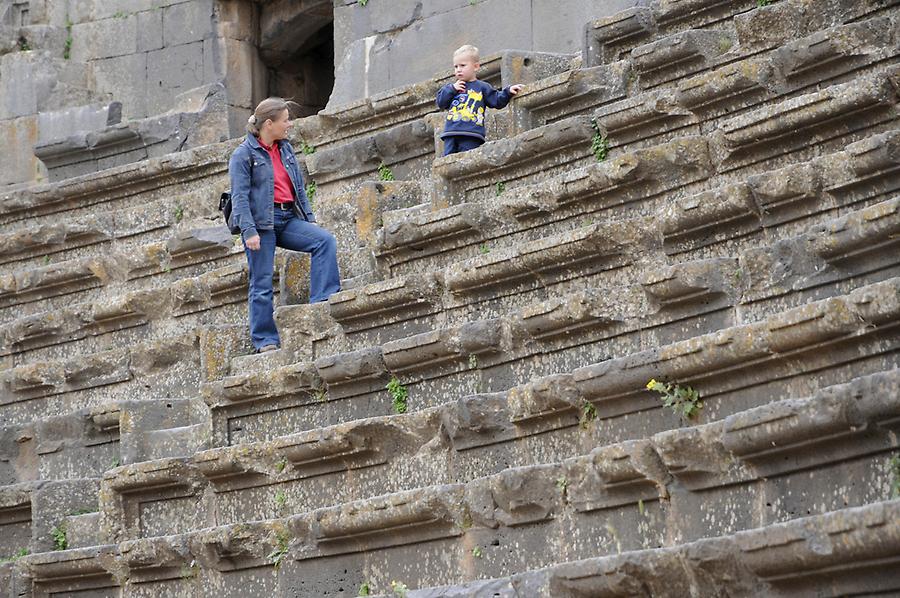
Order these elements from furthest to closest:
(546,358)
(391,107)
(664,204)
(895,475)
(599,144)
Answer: (391,107)
(599,144)
(664,204)
(546,358)
(895,475)

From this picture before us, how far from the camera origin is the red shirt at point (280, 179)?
1009 cm

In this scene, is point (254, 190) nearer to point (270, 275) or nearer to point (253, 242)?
point (253, 242)

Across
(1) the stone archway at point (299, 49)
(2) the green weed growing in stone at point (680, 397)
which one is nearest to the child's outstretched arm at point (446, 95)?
(2) the green weed growing in stone at point (680, 397)

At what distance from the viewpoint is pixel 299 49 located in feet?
52.3

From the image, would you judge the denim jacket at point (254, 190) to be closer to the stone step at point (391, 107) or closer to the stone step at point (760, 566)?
the stone step at point (391, 107)

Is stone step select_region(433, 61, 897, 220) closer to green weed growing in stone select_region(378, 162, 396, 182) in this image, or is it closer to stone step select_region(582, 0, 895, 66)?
stone step select_region(582, 0, 895, 66)

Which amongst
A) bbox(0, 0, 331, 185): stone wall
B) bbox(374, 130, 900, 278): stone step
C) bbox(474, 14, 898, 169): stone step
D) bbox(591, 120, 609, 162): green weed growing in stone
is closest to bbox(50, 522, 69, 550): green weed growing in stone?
bbox(374, 130, 900, 278): stone step

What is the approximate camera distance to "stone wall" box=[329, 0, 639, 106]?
12.4 metres

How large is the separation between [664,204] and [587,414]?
1613mm

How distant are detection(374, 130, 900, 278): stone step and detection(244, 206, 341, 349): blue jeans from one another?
0.94 feet

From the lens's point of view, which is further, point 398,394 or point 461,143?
point 461,143

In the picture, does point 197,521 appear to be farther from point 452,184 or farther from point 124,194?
point 124,194

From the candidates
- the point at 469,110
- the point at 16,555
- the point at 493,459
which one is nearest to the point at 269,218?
the point at 469,110

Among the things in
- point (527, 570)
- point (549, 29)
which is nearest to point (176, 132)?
point (549, 29)
